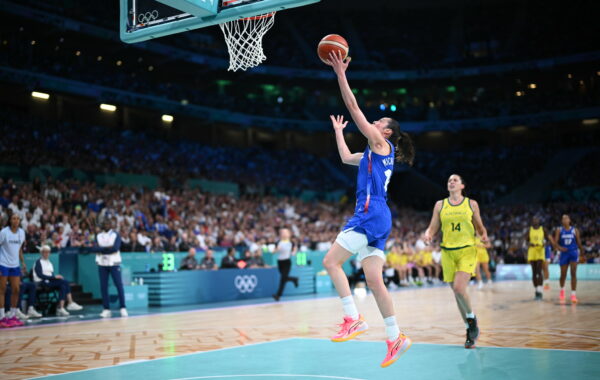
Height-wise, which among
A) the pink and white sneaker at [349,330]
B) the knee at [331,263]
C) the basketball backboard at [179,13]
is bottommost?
the pink and white sneaker at [349,330]

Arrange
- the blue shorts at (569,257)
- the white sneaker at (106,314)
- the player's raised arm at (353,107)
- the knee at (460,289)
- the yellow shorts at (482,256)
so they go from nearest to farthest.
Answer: the player's raised arm at (353,107)
the knee at (460,289)
the white sneaker at (106,314)
the blue shorts at (569,257)
the yellow shorts at (482,256)

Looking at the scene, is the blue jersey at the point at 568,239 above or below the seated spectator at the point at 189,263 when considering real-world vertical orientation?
above

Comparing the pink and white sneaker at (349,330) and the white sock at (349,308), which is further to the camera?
the white sock at (349,308)

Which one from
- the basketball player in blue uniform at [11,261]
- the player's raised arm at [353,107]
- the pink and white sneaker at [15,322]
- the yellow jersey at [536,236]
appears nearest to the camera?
the player's raised arm at [353,107]

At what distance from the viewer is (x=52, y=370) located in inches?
267

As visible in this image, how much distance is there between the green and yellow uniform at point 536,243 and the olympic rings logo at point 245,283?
8.11 metres

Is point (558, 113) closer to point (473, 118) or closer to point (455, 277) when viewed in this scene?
point (473, 118)

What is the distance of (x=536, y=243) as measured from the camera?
51.1ft

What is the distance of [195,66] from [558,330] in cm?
3099

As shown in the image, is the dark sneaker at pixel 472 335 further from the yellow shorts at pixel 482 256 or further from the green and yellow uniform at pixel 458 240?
the yellow shorts at pixel 482 256

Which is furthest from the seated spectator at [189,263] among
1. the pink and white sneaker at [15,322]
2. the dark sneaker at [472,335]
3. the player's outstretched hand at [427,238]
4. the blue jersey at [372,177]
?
the blue jersey at [372,177]

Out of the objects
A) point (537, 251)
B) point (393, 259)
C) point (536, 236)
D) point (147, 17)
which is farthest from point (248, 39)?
point (393, 259)

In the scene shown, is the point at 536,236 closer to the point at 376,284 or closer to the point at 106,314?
the point at 106,314

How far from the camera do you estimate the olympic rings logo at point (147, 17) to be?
8477 millimetres
